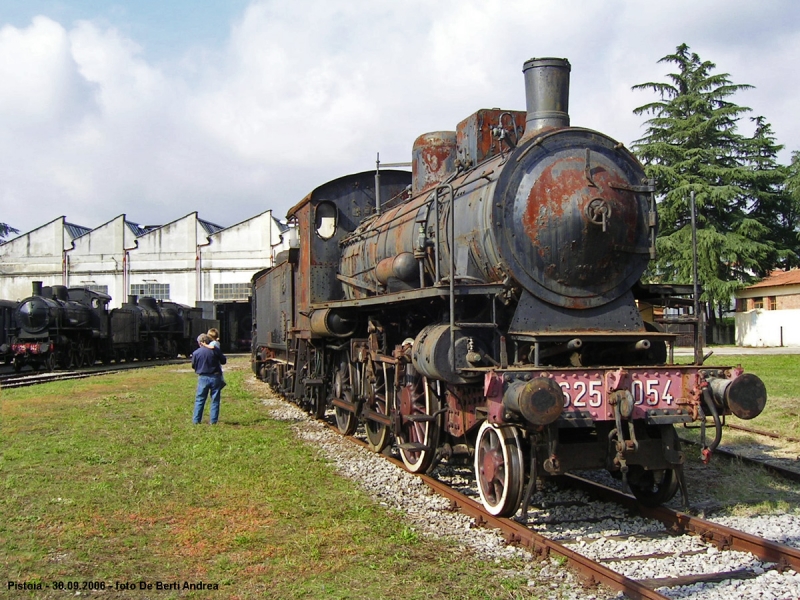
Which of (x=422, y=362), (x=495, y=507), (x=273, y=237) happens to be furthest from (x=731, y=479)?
(x=273, y=237)

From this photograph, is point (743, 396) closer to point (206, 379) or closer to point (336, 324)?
point (336, 324)

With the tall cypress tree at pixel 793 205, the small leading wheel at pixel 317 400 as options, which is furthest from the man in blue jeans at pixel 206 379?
the tall cypress tree at pixel 793 205

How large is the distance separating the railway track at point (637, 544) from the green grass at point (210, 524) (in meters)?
0.60

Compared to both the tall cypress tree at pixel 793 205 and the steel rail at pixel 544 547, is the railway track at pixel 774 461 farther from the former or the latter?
the tall cypress tree at pixel 793 205

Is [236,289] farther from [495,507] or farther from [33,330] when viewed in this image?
[495,507]

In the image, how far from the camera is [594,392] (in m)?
6.22

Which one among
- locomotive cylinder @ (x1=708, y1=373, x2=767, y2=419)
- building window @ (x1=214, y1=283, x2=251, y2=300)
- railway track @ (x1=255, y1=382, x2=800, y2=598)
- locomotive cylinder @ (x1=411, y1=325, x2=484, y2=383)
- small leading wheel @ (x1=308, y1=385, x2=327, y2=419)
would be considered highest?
building window @ (x1=214, y1=283, x2=251, y2=300)

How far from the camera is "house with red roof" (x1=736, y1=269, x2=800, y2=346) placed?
34.4m

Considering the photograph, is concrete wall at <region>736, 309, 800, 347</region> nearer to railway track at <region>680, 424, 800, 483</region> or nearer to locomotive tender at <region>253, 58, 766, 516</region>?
railway track at <region>680, 424, 800, 483</region>

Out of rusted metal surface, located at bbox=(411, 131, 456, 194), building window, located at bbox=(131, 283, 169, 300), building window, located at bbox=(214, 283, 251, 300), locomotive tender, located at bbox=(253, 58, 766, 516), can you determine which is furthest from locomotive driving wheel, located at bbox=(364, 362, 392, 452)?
building window, located at bbox=(131, 283, 169, 300)

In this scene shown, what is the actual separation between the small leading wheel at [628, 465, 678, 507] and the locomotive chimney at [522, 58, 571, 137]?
346cm

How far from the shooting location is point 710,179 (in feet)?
120

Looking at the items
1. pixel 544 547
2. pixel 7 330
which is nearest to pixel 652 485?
pixel 544 547

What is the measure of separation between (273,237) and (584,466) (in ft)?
140
